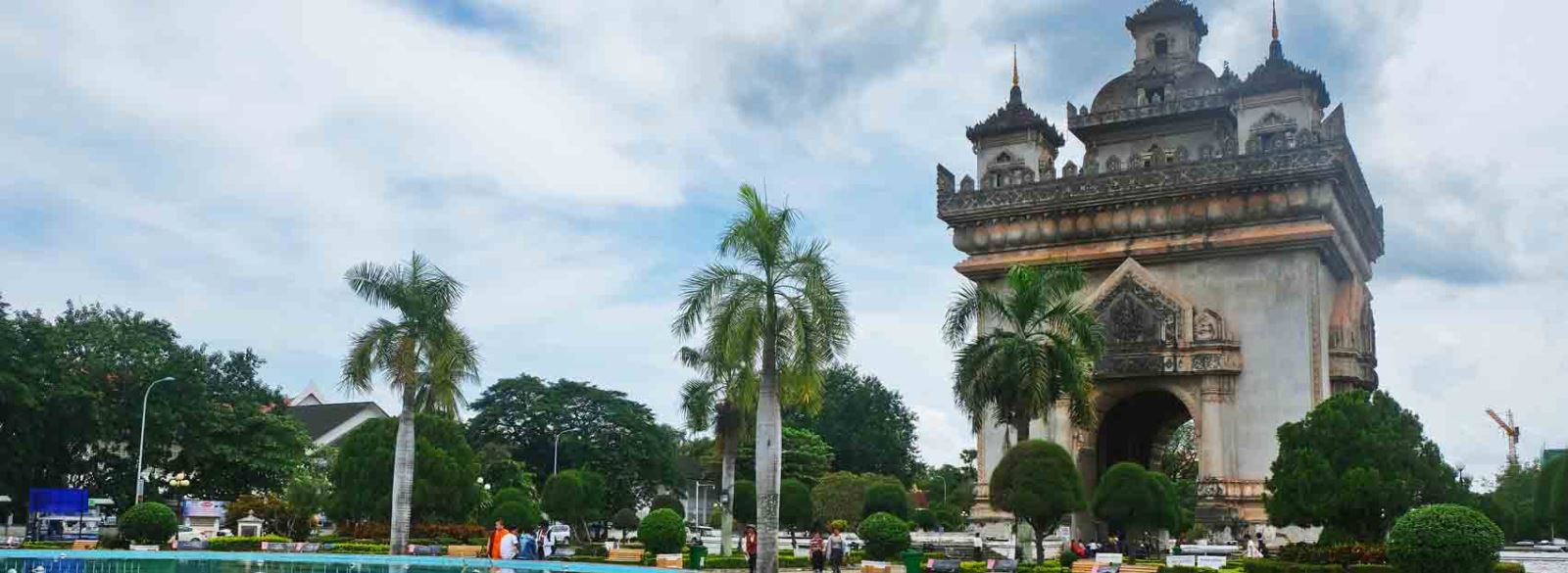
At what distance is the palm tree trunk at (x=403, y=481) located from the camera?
113 feet

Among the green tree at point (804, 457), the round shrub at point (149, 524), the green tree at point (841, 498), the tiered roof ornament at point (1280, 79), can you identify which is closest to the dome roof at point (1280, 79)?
the tiered roof ornament at point (1280, 79)

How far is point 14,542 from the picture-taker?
139ft

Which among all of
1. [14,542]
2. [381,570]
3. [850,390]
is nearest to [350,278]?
[381,570]

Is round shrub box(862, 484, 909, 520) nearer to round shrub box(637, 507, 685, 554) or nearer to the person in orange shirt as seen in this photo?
round shrub box(637, 507, 685, 554)

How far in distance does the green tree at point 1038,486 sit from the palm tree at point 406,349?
13.6m

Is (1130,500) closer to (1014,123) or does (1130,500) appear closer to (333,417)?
(1014,123)

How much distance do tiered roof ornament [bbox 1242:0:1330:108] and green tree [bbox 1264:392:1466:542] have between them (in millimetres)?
14926

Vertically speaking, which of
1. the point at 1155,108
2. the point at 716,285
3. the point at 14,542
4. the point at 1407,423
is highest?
the point at 1155,108

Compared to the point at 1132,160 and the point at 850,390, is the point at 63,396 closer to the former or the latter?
the point at 1132,160

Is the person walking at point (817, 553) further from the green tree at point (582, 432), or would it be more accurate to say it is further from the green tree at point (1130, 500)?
the green tree at point (582, 432)

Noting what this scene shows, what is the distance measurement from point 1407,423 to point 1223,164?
1390cm

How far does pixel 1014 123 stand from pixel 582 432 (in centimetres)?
3632

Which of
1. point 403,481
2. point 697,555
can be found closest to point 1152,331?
point 697,555

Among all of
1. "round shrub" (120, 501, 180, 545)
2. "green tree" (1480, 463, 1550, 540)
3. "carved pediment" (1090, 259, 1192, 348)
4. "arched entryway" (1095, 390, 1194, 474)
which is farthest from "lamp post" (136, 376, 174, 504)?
"green tree" (1480, 463, 1550, 540)
